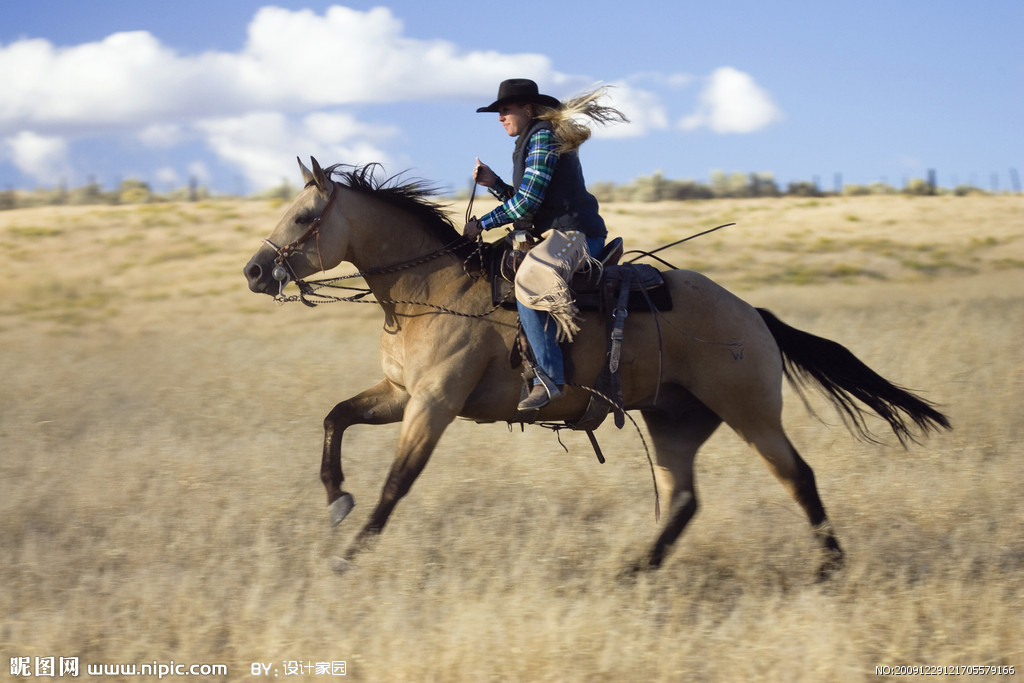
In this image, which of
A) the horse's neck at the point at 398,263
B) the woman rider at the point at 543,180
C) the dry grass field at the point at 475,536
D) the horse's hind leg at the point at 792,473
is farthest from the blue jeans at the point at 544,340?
the horse's hind leg at the point at 792,473

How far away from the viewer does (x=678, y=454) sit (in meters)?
6.22

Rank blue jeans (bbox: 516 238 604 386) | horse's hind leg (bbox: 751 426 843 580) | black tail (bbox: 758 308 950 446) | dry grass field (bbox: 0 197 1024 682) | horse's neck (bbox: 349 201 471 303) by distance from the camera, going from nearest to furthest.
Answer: dry grass field (bbox: 0 197 1024 682) < blue jeans (bbox: 516 238 604 386) < horse's neck (bbox: 349 201 471 303) < horse's hind leg (bbox: 751 426 843 580) < black tail (bbox: 758 308 950 446)

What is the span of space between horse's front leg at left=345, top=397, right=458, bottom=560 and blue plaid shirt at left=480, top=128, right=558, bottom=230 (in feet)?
3.77

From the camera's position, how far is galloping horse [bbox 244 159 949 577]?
532cm

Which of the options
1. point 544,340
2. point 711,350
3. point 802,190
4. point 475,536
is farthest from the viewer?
point 802,190

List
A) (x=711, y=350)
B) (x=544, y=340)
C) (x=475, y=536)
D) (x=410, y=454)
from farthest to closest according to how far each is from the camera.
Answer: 1. (x=475, y=536)
2. (x=711, y=350)
3. (x=544, y=340)
4. (x=410, y=454)

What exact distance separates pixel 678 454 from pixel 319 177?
9.31 ft

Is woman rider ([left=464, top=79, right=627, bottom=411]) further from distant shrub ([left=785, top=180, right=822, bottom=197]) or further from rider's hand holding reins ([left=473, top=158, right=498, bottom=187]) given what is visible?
distant shrub ([left=785, top=180, right=822, bottom=197])

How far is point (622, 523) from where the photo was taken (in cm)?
657

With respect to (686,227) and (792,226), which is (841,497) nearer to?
(686,227)

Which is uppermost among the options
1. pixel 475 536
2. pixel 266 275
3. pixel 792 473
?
pixel 266 275

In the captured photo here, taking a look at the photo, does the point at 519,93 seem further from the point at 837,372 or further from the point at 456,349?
the point at 837,372

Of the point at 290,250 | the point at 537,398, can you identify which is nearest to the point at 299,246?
the point at 290,250

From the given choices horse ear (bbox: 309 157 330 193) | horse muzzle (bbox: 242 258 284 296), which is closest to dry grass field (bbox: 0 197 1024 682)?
horse ear (bbox: 309 157 330 193)
